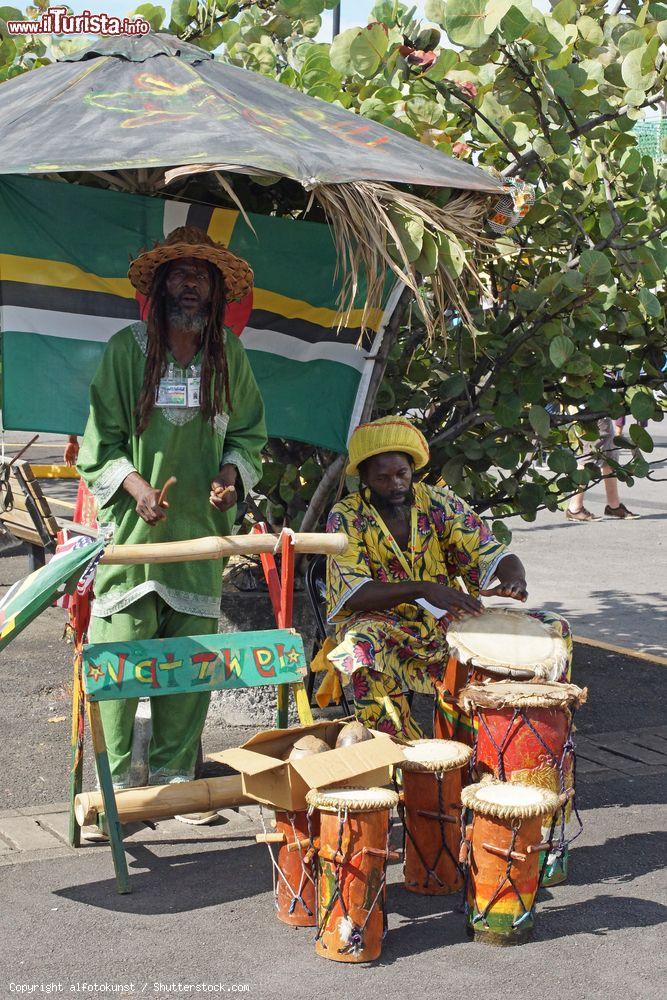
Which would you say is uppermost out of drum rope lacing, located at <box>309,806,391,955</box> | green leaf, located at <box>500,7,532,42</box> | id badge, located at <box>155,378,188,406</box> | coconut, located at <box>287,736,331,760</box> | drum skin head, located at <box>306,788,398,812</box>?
green leaf, located at <box>500,7,532,42</box>

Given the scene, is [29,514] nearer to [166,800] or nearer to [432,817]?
[166,800]

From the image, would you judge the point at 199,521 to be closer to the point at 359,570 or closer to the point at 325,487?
the point at 359,570

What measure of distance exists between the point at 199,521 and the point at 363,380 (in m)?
1.34

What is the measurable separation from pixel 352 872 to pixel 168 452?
5.82 ft

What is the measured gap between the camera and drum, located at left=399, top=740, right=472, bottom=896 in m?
4.15

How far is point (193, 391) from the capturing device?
4.75 m

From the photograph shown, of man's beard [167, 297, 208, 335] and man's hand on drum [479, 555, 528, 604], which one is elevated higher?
man's beard [167, 297, 208, 335]

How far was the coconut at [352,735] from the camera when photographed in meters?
4.02

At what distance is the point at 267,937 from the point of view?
3875 millimetres

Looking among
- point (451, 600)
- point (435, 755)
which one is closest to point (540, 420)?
point (451, 600)

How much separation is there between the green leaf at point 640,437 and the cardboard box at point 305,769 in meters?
2.53

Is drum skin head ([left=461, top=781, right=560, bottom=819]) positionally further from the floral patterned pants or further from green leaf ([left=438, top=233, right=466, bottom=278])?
green leaf ([left=438, top=233, right=466, bottom=278])

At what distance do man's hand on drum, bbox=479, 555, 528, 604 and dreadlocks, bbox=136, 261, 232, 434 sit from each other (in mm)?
1284

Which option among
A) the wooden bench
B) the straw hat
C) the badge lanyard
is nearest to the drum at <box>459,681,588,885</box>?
the badge lanyard
